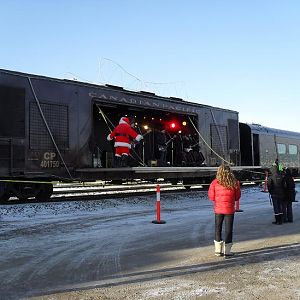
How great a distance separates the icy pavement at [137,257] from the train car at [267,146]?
1387 centimetres

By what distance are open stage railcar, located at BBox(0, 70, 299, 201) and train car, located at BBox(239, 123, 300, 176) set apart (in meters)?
6.19

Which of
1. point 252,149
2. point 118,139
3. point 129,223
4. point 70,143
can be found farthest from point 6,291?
point 252,149

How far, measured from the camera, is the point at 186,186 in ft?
69.6

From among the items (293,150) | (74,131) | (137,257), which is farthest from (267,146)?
(137,257)

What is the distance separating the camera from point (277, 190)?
10.8 meters

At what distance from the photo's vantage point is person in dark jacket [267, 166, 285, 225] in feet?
35.2

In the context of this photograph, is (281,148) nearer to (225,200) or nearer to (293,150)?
(293,150)

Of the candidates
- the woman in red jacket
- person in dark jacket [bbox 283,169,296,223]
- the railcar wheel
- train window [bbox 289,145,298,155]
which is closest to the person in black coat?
person in dark jacket [bbox 283,169,296,223]

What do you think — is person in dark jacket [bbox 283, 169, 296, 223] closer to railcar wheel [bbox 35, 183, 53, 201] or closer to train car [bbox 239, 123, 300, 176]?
A: railcar wheel [bbox 35, 183, 53, 201]

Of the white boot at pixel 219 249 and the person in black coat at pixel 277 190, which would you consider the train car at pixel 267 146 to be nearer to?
the person in black coat at pixel 277 190

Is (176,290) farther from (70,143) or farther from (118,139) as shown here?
(118,139)

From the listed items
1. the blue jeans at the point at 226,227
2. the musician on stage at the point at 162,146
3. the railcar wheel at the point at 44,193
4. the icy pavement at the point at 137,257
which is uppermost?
the musician on stage at the point at 162,146

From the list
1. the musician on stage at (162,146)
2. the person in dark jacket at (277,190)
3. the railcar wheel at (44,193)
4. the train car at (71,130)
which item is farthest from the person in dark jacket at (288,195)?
the musician on stage at (162,146)

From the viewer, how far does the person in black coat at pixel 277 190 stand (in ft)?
35.2
